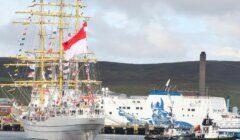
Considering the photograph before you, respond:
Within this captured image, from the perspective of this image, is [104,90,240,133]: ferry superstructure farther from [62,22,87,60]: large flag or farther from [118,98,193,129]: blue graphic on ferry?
[62,22,87,60]: large flag

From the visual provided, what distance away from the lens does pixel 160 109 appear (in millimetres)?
191125

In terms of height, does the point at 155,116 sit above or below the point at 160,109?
below

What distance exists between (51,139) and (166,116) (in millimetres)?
71875

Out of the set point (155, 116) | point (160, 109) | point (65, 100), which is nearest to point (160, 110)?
point (160, 109)

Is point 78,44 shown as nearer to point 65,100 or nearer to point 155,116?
point 65,100

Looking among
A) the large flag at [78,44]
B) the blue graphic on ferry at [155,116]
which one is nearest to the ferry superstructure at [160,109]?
the blue graphic on ferry at [155,116]

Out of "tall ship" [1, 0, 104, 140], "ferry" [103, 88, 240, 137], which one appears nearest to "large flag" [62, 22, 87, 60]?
"tall ship" [1, 0, 104, 140]

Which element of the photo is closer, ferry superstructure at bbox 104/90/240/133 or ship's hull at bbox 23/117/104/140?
ship's hull at bbox 23/117/104/140

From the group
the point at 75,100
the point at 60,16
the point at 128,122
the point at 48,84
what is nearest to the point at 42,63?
the point at 48,84

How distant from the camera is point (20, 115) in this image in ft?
494

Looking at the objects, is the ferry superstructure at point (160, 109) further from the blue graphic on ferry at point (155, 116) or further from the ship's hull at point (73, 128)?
the ship's hull at point (73, 128)

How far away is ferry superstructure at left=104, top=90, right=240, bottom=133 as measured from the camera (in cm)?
18938

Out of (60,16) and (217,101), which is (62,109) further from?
(217,101)

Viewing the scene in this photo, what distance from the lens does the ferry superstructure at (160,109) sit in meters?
189
